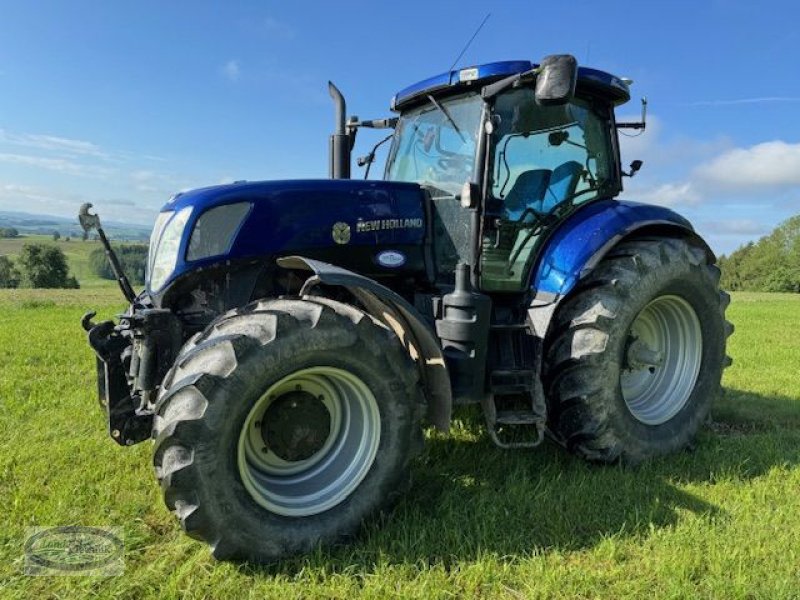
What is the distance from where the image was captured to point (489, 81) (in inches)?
147

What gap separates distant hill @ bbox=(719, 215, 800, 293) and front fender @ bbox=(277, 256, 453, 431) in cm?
5716

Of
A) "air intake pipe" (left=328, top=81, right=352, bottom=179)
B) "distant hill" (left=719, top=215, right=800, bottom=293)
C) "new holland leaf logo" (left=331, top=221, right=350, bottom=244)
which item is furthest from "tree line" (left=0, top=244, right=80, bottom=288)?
"distant hill" (left=719, top=215, right=800, bottom=293)

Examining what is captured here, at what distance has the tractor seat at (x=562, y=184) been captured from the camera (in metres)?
4.09

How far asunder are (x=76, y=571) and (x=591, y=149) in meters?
3.87

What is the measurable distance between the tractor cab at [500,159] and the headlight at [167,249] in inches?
60.0

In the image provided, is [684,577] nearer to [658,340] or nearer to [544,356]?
[544,356]

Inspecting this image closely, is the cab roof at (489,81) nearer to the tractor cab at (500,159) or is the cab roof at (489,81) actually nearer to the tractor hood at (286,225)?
the tractor cab at (500,159)

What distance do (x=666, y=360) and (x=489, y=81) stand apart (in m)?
2.33

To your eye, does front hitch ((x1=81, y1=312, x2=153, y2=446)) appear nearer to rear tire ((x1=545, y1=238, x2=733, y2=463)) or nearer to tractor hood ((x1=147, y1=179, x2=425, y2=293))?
tractor hood ((x1=147, y1=179, x2=425, y2=293))

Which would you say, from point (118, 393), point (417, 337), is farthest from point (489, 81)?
point (118, 393)

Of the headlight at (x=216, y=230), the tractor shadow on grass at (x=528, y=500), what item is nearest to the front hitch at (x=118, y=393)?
the headlight at (x=216, y=230)

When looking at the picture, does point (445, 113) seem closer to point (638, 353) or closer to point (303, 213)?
point (303, 213)

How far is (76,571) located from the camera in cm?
255

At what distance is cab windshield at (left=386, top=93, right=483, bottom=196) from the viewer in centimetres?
384
